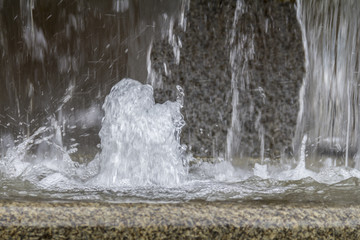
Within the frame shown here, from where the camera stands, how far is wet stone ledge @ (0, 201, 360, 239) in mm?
1209

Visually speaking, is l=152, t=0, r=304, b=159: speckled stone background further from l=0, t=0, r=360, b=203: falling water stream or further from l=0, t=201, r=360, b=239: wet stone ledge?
l=0, t=201, r=360, b=239: wet stone ledge

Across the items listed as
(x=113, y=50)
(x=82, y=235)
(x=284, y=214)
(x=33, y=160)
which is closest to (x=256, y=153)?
(x=113, y=50)

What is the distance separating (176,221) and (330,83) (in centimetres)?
197

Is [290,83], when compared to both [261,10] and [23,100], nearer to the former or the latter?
[261,10]

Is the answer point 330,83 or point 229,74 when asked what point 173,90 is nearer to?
point 229,74

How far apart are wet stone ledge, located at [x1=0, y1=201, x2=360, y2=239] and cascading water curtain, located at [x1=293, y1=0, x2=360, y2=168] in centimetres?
161

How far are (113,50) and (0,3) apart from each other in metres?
0.74

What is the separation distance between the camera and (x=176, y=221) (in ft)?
4.04

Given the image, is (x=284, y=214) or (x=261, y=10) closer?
(x=284, y=214)

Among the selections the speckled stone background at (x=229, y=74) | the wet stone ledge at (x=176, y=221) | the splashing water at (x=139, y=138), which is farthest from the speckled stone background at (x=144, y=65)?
the wet stone ledge at (x=176, y=221)

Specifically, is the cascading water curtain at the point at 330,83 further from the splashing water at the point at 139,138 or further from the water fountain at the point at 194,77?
the splashing water at the point at 139,138

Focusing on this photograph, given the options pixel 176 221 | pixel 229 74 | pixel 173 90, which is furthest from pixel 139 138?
pixel 176 221

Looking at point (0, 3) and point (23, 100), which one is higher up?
point (0, 3)

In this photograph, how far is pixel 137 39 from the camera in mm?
2793
